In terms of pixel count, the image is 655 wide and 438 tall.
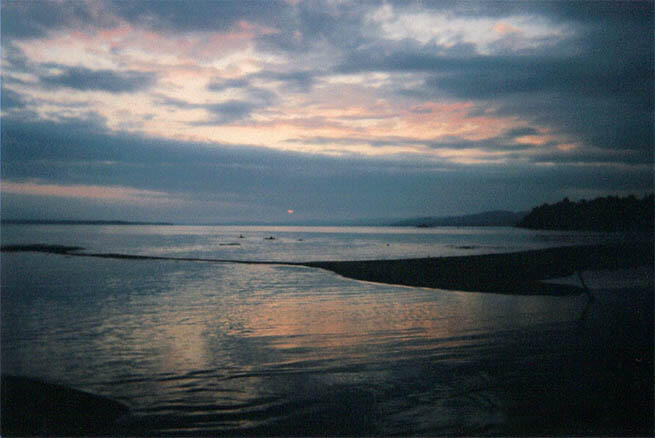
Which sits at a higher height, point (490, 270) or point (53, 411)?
Result: point (490, 270)

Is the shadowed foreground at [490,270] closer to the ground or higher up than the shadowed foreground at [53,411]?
higher up

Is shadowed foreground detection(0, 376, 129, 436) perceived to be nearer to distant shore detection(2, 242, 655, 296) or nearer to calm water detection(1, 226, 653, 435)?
calm water detection(1, 226, 653, 435)

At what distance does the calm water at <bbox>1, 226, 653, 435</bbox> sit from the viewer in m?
10.0

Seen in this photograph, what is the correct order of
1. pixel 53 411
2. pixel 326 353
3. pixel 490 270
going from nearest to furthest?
pixel 53 411
pixel 326 353
pixel 490 270

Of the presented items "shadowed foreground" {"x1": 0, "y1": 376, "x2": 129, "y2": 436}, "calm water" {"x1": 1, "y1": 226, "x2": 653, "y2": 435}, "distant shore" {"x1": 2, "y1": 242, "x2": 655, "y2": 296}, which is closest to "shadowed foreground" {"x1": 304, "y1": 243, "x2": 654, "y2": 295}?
"distant shore" {"x1": 2, "y1": 242, "x2": 655, "y2": 296}

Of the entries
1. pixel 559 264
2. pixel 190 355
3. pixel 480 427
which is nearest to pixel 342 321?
pixel 190 355

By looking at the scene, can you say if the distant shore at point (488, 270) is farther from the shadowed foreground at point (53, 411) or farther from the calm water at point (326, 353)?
the shadowed foreground at point (53, 411)

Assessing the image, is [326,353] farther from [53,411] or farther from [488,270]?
[488,270]

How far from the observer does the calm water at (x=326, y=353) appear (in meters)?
10.0

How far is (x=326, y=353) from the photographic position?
14.4 m

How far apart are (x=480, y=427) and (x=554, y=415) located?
188 cm

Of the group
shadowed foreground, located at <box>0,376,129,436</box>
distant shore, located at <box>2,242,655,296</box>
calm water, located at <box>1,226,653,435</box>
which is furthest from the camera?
distant shore, located at <box>2,242,655,296</box>

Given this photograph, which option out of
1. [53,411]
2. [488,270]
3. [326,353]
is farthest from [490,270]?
[53,411]

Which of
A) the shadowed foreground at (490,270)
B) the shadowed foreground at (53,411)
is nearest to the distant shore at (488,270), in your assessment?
the shadowed foreground at (490,270)
